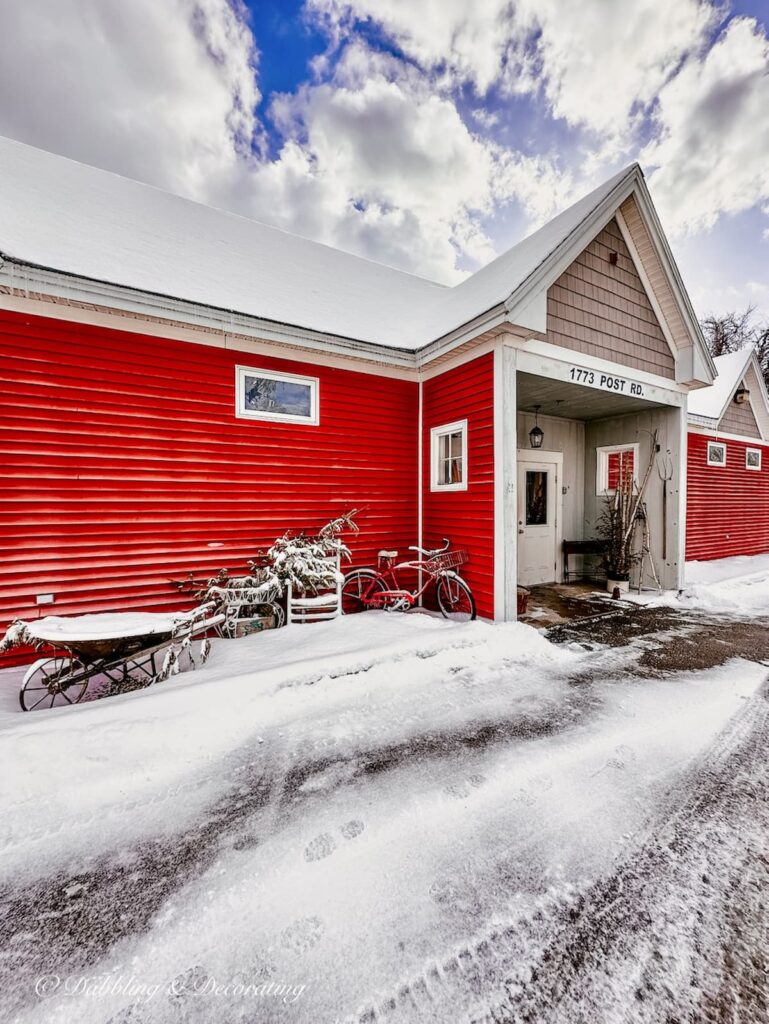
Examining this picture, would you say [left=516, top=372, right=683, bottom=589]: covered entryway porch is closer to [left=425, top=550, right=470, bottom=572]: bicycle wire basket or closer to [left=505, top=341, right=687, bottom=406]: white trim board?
[left=505, top=341, right=687, bottom=406]: white trim board

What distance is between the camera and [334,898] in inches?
65.0

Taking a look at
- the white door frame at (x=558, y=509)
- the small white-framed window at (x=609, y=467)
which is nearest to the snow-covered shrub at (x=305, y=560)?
the white door frame at (x=558, y=509)

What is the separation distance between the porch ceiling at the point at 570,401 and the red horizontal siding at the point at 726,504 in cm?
392

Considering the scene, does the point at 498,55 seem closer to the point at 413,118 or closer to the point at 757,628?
the point at 413,118

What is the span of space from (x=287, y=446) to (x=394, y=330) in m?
2.72

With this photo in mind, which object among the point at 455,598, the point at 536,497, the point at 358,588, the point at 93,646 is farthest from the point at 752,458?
the point at 93,646

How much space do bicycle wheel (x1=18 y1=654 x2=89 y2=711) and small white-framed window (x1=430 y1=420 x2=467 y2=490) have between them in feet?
15.8

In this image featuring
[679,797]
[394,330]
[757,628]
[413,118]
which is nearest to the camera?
[679,797]

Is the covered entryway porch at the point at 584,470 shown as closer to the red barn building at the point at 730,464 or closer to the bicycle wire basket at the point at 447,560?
the bicycle wire basket at the point at 447,560

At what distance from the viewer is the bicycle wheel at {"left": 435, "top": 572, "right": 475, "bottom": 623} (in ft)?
18.3

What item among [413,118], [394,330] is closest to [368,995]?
[394,330]

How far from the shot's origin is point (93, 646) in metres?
3.21

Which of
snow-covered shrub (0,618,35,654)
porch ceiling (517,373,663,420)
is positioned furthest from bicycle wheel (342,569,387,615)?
porch ceiling (517,373,663,420)

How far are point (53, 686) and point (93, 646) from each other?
Result: 1.82 ft
